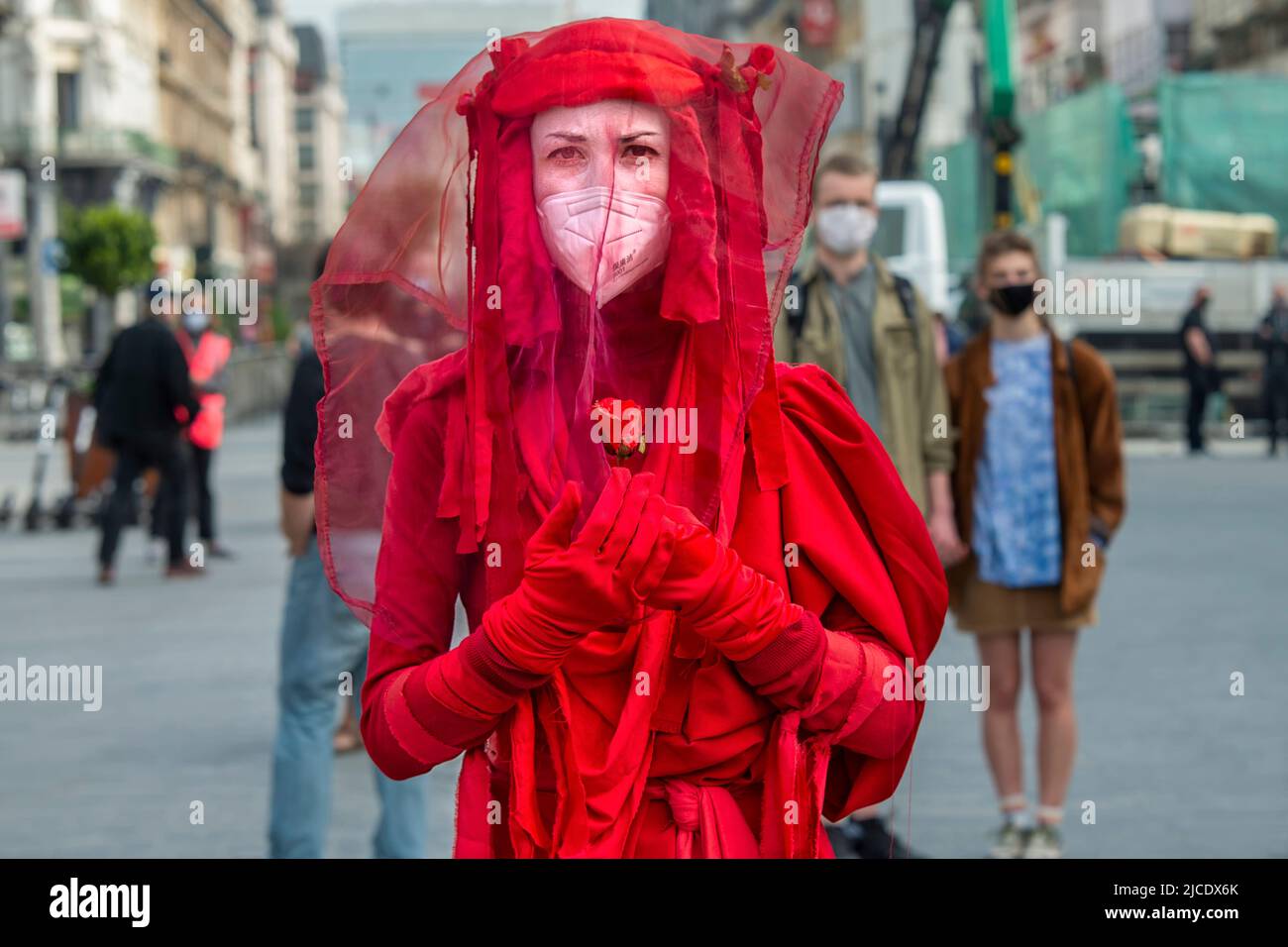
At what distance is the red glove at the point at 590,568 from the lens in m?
1.76

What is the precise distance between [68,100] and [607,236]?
71.4 m

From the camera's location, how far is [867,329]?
205 inches

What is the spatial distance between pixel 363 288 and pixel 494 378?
0.27 meters

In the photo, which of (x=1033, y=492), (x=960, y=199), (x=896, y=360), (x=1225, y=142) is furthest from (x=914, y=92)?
(x=896, y=360)

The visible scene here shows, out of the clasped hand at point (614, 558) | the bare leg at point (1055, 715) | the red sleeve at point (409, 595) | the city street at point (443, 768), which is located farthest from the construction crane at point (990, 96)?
the clasped hand at point (614, 558)

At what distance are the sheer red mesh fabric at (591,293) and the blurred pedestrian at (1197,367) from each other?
19945mm

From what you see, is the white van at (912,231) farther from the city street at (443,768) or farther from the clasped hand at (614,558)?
the clasped hand at (614,558)

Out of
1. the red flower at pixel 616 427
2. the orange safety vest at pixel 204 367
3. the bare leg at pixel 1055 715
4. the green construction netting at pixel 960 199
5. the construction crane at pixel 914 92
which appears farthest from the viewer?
the green construction netting at pixel 960 199

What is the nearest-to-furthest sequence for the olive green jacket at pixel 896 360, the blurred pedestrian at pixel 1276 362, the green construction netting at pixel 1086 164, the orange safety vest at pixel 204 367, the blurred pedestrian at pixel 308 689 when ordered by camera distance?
the blurred pedestrian at pixel 308 689 < the olive green jacket at pixel 896 360 < the orange safety vest at pixel 204 367 < the blurred pedestrian at pixel 1276 362 < the green construction netting at pixel 1086 164

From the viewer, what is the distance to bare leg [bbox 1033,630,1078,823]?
5602 mm

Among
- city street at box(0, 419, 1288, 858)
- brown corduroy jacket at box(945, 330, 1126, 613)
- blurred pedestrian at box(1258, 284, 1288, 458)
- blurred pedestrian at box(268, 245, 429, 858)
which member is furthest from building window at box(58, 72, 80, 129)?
brown corduroy jacket at box(945, 330, 1126, 613)

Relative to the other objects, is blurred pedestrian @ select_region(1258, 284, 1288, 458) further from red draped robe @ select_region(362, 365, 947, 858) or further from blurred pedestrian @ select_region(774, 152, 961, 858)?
red draped robe @ select_region(362, 365, 947, 858)

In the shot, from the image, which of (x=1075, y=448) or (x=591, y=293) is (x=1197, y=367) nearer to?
(x=1075, y=448)
